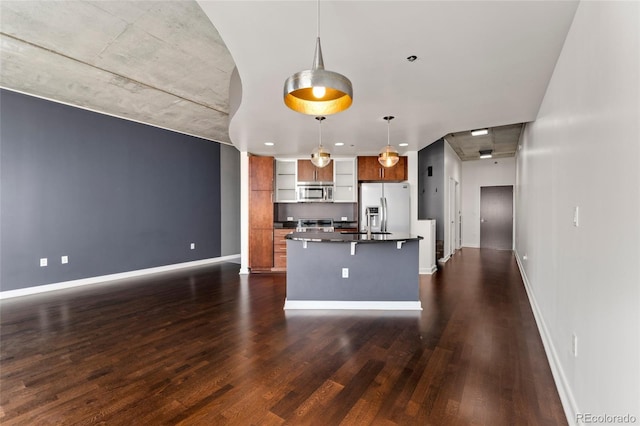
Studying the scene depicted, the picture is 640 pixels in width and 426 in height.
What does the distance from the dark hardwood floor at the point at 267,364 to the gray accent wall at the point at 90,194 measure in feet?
3.19

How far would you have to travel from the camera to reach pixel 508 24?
2.04 m

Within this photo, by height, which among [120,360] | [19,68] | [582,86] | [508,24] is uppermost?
[19,68]

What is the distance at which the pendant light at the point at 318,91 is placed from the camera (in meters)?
1.53

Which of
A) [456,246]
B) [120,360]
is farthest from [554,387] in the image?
[456,246]

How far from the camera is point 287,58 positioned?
2.53m

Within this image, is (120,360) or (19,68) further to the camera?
(19,68)

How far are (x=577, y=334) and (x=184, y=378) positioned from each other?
2730 mm

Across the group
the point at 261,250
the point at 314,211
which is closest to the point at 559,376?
the point at 261,250

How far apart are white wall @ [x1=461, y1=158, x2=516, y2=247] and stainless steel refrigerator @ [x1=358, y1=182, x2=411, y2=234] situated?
4.73 meters

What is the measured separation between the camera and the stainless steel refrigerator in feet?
21.3

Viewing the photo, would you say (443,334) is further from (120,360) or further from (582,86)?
(120,360)

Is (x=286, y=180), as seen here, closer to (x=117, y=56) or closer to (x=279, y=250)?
(x=279, y=250)

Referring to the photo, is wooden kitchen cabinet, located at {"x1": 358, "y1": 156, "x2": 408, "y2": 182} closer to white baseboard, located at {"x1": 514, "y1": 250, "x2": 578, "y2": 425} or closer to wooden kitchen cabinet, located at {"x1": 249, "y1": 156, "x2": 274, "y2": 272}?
wooden kitchen cabinet, located at {"x1": 249, "y1": 156, "x2": 274, "y2": 272}

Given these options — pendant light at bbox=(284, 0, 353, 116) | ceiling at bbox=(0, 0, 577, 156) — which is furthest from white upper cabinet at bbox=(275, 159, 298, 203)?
pendant light at bbox=(284, 0, 353, 116)
